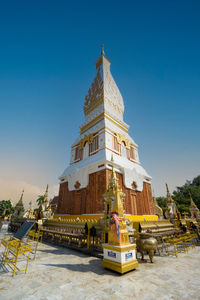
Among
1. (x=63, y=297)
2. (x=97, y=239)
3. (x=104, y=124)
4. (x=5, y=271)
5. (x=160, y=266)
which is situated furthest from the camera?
(x=104, y=124)

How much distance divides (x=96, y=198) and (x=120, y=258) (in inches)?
349

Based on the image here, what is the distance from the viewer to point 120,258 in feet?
14.8

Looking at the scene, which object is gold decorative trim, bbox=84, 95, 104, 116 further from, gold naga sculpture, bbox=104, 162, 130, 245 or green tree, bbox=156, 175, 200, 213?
green tree, bbox=156, 175, 200, 213

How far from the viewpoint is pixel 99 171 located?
14336mm

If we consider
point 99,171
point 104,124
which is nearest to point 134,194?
point 99,171

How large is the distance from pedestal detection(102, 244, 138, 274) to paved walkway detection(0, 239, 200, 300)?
16cm

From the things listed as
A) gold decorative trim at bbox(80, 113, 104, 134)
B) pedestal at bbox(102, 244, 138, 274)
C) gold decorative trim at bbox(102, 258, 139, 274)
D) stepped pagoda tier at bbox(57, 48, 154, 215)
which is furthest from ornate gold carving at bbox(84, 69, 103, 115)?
gold decorative trim at bbox(102, 258, 139, 274)

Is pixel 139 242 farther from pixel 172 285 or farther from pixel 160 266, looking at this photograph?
pixel 172 285

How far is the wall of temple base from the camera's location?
43.5 feet

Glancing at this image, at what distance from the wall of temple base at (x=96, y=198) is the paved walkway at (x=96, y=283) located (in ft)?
25.1

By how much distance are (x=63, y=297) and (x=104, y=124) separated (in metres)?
15.7

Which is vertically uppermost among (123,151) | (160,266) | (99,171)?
(123,151)

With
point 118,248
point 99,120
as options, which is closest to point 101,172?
point 99,120

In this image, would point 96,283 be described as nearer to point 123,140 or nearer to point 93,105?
point 123,140
